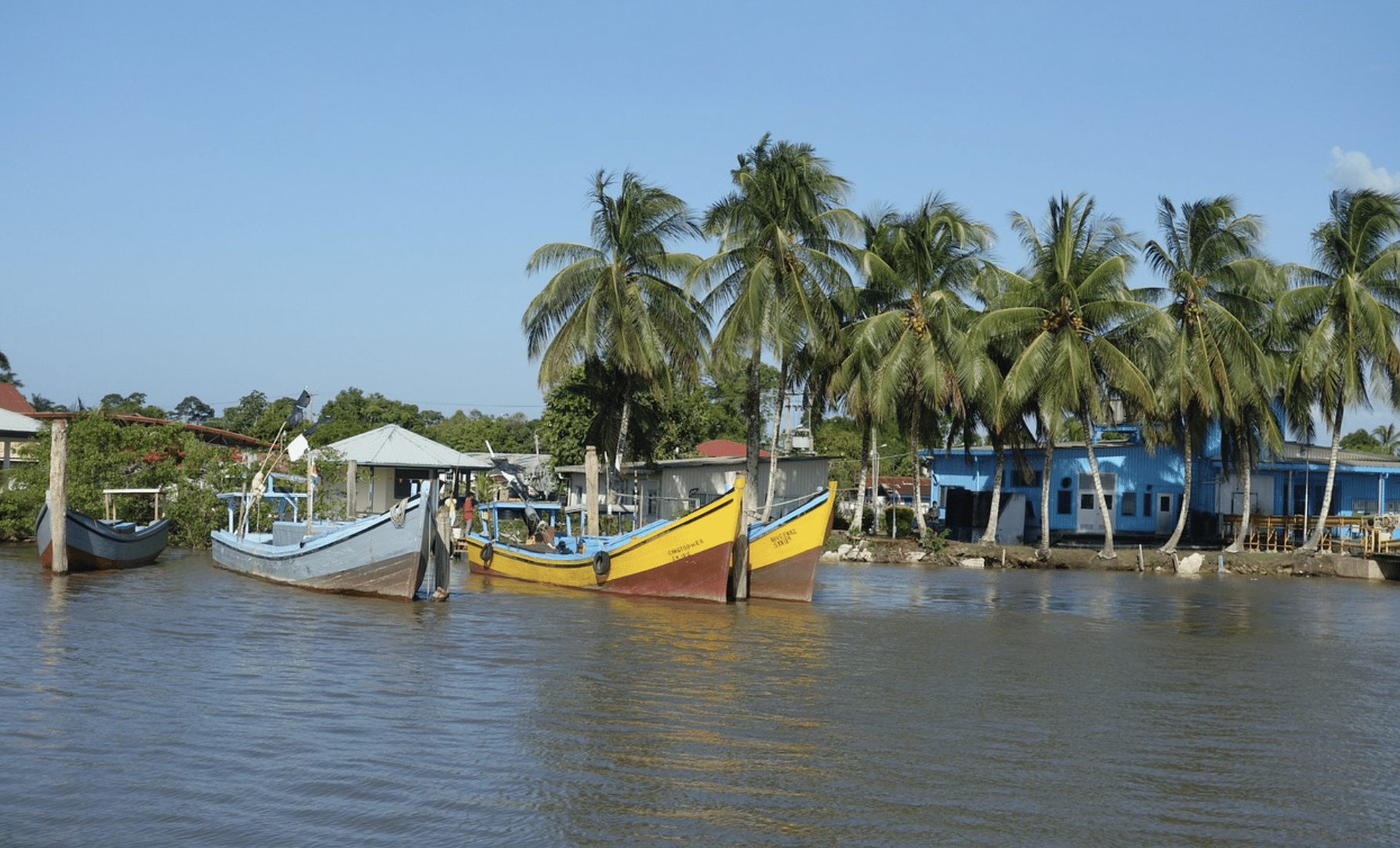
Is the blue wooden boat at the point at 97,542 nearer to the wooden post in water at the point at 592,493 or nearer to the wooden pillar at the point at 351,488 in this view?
the wooden pillar at the point at 351,488

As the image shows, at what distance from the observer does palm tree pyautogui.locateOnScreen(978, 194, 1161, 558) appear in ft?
117

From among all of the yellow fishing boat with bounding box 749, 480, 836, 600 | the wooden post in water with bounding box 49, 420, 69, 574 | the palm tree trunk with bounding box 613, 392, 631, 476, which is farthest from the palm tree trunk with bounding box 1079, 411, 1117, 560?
the wooden post in water with bounding box 49, 420, 69, 574

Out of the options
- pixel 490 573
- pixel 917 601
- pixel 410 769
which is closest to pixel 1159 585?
pixel 917 601

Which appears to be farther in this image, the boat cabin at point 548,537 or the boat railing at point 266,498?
the boat railing at point 266,498

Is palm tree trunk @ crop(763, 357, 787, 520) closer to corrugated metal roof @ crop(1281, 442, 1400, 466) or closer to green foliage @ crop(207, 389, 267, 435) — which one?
corrugated metal roof @ crop(1281, 442, 1400, 466)

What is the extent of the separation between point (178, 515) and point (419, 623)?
19.3 meters

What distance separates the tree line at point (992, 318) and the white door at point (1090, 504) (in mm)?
4334

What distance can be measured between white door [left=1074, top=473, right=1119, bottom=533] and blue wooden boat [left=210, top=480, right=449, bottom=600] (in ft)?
92.8

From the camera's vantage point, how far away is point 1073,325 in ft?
119

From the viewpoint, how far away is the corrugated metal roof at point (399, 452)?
45812 mm

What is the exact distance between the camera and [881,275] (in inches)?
1528

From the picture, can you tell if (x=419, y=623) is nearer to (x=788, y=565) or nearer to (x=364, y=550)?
(x=364, y=550)

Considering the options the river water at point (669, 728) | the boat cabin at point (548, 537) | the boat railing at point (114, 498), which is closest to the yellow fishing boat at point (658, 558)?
the boat cabin at point (548, 537)

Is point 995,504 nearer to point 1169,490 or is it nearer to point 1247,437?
point 1169,490
